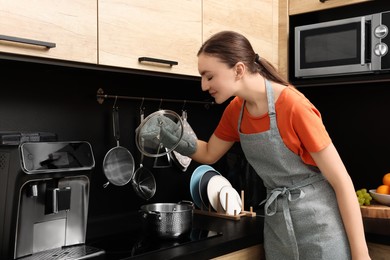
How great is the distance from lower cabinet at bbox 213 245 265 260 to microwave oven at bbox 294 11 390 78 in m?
0.80

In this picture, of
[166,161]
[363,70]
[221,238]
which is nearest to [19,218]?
[221,238]

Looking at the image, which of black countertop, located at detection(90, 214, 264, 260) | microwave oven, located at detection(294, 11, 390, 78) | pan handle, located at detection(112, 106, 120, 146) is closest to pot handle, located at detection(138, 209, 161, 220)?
black countertop, located at detection(90, 214, 264, 260)

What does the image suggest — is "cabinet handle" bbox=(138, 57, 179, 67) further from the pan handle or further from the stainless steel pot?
the stainless steel pot

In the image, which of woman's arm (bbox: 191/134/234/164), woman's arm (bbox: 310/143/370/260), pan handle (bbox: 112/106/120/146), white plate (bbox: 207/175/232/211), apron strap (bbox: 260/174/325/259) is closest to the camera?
woman's arm (bbox: 310/143/370/260)

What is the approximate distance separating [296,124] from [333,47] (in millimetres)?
675

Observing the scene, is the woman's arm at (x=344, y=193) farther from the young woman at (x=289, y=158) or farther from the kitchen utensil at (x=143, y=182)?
the kitchen utensil at (x=143, y=182)

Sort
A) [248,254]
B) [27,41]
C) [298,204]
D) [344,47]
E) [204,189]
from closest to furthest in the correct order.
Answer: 1. [27,41]
2. [298,204]
3. [248,254]
4. [344,47]
5. [204,189]

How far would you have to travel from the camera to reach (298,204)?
1484 mm

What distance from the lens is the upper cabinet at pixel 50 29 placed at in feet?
3.98

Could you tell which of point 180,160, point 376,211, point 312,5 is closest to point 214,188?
point 180,160

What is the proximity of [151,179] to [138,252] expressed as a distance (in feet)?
1.82

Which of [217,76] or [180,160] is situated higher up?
[217,76]

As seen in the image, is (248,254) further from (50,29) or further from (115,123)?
(50,29)

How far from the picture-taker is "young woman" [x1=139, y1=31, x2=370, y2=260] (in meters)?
1.38
